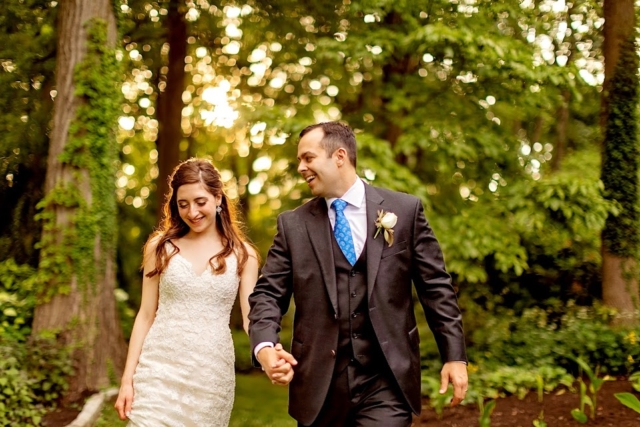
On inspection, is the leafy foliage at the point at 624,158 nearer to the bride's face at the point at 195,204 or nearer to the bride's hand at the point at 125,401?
the bride's face at the point at 195,204

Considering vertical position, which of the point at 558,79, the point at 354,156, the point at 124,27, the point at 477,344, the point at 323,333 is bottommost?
the point at 477,344

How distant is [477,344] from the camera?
32.4 feet

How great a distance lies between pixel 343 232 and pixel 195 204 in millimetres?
1030

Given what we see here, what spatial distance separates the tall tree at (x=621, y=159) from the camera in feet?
30.9

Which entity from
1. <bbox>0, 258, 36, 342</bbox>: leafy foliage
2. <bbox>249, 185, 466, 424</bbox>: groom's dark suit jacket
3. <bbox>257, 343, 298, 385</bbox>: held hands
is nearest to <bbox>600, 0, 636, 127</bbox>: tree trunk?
<bbox>249, 185, 466, 424</bbox>: groom's dark suit jacket

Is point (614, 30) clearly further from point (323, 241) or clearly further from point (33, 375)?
point (33, 375)

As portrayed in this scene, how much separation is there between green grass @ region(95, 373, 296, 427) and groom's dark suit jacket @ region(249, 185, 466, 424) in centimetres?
432

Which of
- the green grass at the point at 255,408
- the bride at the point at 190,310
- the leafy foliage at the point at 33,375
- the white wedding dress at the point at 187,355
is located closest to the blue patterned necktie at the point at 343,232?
the bride at the point at 190,310

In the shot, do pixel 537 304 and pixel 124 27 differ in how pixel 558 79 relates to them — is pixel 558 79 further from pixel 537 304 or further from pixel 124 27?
pixel 124 27

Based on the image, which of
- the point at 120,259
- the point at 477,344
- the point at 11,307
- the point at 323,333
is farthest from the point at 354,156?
the point at 120,259

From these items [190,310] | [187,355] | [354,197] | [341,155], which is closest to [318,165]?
[341,155]

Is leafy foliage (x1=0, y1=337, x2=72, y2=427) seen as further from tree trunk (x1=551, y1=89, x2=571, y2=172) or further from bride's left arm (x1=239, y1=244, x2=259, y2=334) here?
tree trunk (x1=551, y1=89, x2=571, y2=172)

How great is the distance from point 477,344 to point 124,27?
6095 millimetres

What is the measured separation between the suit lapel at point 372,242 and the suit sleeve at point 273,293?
43cm
